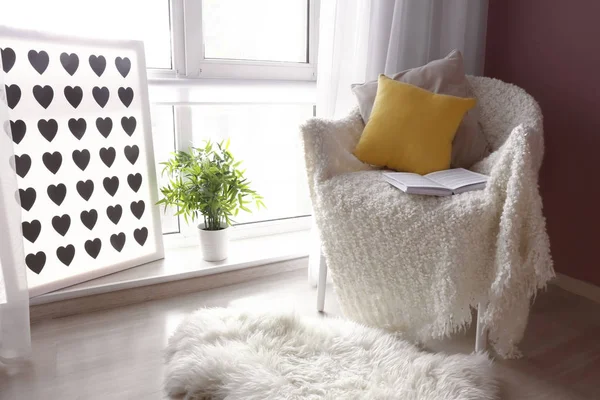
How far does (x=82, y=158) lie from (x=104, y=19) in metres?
0.57

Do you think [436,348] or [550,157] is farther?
[550,157]

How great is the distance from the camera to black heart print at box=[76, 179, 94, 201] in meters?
1.82

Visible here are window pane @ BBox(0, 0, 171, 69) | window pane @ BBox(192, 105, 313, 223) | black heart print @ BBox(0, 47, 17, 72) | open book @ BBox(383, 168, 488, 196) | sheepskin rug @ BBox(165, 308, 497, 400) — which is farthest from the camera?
window pane @ BBox(192, 105, 313, 223)

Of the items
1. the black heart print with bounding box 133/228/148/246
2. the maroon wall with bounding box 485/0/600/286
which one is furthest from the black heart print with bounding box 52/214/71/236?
the maroon wall with bounding box 485/0/600/286

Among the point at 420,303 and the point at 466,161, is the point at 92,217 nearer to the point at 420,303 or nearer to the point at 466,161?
the point at 420,303

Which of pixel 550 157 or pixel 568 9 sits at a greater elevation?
pixel 568 9

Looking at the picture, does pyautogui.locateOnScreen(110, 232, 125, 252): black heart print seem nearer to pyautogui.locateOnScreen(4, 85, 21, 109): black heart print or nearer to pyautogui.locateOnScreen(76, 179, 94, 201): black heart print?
pyautogui.locateOnScreen(76, 179, 94, 201): black heart print

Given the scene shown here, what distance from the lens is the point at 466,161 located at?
1823mm

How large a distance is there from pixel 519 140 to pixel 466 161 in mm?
462

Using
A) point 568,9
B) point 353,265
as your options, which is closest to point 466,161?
point 353,265

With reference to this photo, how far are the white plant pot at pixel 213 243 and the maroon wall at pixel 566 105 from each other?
4.58 feet

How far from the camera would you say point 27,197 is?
1.70 metres

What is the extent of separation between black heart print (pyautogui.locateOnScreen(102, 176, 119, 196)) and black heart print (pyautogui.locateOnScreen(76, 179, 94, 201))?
5cm

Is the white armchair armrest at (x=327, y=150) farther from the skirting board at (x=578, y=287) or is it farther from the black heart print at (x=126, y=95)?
the skirting board at (x=578, y=287)
